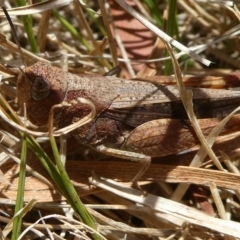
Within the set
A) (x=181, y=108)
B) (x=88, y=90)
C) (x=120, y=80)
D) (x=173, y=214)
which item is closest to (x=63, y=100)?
(x=88, y=90)

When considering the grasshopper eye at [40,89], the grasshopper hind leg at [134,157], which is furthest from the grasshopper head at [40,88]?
the grasshopper hind leg at [134,157]

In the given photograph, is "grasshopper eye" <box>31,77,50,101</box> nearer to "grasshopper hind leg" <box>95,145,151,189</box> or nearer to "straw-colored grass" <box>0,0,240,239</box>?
"straw-colored grass" <box>0,0,240,239</box>

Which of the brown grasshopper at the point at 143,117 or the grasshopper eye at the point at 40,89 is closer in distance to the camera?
the grasshopper eye at the point at 40,89

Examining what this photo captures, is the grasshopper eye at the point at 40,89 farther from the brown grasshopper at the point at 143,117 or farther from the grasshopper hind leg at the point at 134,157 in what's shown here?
the grasshopper hind leg at the point at 134,157

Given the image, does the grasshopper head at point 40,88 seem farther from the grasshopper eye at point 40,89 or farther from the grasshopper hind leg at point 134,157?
the grasshopper hind leg at point 134,157

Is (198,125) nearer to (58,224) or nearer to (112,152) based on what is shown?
(112,152)

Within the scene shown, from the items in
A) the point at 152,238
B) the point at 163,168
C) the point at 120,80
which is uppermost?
the point at 120,80

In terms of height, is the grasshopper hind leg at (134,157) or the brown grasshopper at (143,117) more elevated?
the brown grasshopper at (143,117)

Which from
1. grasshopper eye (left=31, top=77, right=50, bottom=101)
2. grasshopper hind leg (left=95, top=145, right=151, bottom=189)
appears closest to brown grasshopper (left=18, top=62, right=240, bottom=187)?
grasshopper hind leg (left=95, top=145, right=151, bottom=189)
